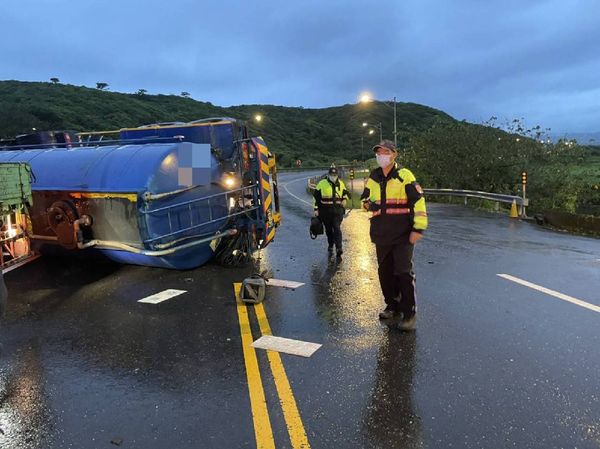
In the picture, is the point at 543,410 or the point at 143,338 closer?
the point at 543,410

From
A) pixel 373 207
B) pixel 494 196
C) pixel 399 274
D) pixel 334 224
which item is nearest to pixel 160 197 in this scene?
pixel 373 207

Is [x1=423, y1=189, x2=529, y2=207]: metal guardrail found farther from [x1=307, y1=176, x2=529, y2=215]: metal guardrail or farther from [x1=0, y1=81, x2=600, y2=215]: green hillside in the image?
[x1=0, y1=81, x2=600, y2=215]: green hillside

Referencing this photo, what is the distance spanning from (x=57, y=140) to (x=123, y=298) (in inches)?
200

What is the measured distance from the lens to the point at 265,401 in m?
3.78

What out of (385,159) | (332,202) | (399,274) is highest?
(385,159)

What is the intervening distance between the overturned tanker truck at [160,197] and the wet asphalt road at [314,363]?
1.98ft

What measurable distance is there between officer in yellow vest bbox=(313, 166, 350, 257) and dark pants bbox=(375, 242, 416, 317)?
388 centimetres

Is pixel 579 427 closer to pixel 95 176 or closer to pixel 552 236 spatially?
pixel 95 176

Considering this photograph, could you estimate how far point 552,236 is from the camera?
12609 mm

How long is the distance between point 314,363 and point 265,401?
0.79 metres

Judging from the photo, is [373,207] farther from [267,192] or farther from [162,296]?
[267,192]

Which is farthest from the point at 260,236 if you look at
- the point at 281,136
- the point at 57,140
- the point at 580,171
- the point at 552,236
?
the point at 281,136

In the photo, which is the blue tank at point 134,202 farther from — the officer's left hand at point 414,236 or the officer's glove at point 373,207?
the officer's left hand at point 414,236

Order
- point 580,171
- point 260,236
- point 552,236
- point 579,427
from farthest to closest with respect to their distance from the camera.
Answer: point 580,171
point 552,236
point 260,236
point 579,427
